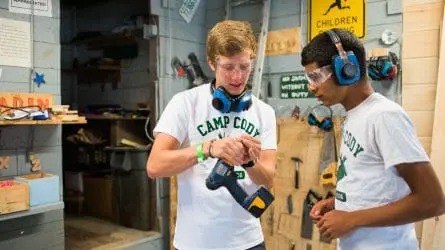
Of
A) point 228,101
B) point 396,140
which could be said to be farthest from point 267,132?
point 396,140

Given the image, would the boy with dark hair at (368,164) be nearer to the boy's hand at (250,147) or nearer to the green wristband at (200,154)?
the boy's hand at (250,147)

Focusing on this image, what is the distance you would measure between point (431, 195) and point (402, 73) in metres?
1.95

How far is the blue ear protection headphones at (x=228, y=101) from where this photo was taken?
1.51m

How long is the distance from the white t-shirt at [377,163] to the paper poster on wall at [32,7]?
94.2 inches

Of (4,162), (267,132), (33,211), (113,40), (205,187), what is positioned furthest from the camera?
(113,40)

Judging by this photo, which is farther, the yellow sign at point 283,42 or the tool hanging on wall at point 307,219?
the yellow sign at point 283,42

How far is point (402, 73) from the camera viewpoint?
288cm

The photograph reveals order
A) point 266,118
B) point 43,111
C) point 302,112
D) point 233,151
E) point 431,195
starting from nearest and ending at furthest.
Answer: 1. point 431,195
2. point 233,151
3. point 266,118
4. point 43,111
5. point 302,112

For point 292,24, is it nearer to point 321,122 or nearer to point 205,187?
point 321,122

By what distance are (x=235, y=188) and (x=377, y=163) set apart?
461 millimetres

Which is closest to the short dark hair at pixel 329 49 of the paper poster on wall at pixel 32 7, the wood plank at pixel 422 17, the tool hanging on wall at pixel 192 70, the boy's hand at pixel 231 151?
the boy's hand at pixel 231 151

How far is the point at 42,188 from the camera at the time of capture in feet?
8.75

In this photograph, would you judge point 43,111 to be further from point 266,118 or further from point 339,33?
point 339,33

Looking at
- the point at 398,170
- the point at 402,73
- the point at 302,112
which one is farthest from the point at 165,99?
the point at 398,170
